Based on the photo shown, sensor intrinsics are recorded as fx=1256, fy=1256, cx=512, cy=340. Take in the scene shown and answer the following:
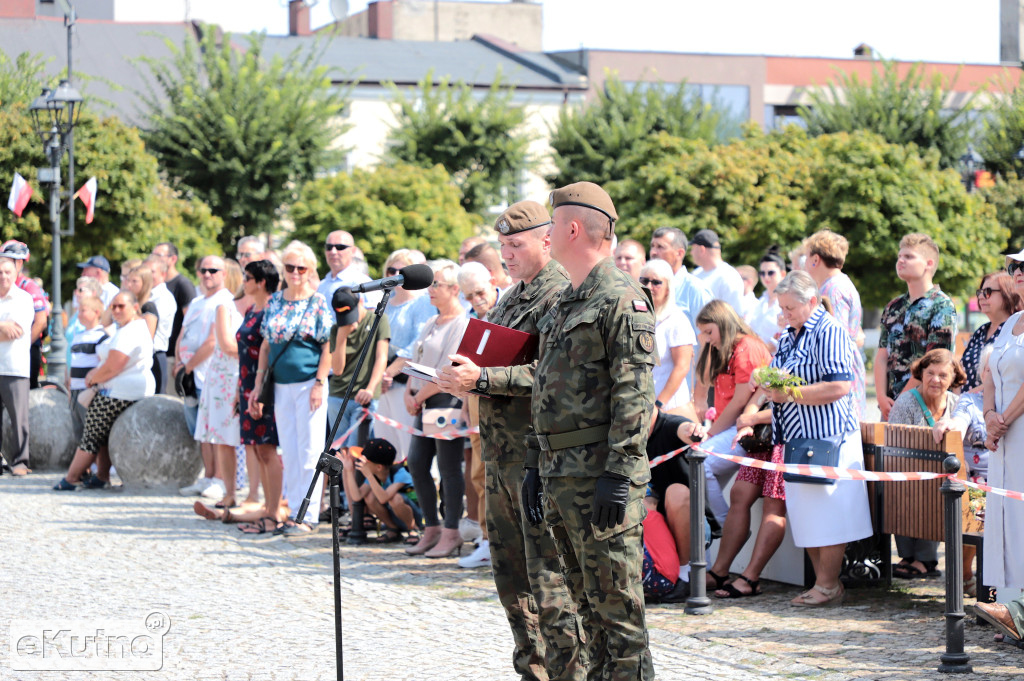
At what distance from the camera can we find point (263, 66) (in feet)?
126

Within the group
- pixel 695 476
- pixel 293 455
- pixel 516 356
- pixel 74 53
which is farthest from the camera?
pixel 74 53

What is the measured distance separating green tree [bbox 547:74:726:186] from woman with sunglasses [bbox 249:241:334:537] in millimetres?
32011

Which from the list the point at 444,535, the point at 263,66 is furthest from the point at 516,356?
the point at 263,66

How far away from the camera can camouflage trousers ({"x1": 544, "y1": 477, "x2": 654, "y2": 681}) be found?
4.49 meters

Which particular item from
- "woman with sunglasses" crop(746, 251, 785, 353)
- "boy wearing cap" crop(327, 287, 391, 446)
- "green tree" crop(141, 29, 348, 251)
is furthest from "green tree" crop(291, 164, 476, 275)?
"boy wearing cap" crop(327, 287, 391, 446)

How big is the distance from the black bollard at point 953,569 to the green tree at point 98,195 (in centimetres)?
2332

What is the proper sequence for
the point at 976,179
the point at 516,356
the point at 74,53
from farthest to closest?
the point at 74,53 < the point at 976,179 < the point at 516,356

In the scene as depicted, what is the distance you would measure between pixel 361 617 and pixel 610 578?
3.04 meters

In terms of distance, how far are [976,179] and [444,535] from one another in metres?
37.2

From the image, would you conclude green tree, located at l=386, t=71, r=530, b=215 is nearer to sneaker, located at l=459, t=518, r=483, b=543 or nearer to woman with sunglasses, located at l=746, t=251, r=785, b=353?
woman with sunglasses, located at l=746, t=251, r=785, b=353

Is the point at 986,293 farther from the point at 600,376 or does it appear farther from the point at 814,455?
the point at 600,376

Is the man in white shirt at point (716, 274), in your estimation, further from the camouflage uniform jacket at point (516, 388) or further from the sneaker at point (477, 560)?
the camouflage uniform jacket at point (516, 388)

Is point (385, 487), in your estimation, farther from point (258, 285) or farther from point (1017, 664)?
point (1017, 664)

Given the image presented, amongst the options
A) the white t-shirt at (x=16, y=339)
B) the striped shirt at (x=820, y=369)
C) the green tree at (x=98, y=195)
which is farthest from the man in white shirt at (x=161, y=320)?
the green tree at (x=98, y=195)
